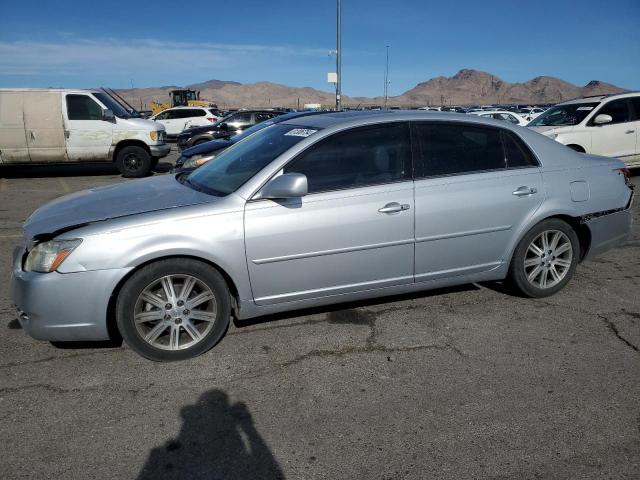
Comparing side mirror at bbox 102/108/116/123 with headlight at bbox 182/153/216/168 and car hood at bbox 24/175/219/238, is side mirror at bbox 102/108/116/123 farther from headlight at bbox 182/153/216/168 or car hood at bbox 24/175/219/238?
car hood at bbox 24/175/219/238

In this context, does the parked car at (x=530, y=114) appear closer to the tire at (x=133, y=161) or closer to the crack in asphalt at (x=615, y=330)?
the tire at (x=133, y=161)

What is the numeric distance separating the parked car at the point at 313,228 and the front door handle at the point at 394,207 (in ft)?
0.03

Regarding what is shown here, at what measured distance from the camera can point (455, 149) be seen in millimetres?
A: 4105

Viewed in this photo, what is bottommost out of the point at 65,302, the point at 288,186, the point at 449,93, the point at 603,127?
the point at 65,302

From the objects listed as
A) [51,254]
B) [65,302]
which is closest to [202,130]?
[51,254]

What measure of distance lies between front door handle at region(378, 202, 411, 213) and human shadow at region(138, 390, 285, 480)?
1.64 meters

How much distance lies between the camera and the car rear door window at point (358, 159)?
3699 millimetres

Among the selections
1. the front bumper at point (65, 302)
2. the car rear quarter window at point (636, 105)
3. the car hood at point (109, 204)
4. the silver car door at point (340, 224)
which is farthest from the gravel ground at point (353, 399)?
the car rear quarter window at point (636, 105)

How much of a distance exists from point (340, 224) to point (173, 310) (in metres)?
1.25

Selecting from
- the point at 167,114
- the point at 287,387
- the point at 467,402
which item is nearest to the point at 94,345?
the point at 287,387

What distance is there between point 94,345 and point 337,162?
2.16m

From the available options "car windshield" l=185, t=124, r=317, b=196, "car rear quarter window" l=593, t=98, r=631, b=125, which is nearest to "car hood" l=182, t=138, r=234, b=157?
"car windshield" l=185, t=124, r=317, b=196

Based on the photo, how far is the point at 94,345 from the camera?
3.70 metres

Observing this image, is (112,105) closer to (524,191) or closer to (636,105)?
(524,191)
